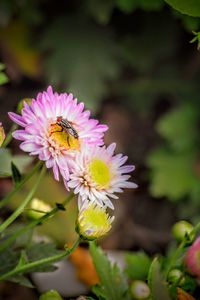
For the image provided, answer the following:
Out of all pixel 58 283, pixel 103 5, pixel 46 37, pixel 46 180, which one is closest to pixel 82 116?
pixel 58 283

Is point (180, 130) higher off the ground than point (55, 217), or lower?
higher

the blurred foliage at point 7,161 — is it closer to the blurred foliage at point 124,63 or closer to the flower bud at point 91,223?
the flower bud at point 91,223

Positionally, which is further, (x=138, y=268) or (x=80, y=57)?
(x=80, y=57)

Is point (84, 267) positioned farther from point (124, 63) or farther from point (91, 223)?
point (91, 223)

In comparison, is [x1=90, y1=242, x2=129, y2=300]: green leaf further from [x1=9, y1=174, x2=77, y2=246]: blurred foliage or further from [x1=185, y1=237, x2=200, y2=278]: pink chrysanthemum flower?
[x1=9, y1=174, x2=77, y2=246]: blurred foliage

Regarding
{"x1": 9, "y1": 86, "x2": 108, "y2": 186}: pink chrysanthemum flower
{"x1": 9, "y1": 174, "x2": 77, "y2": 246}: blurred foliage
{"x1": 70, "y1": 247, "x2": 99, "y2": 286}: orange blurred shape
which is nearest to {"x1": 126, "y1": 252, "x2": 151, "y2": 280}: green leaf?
{"x1": 9, "y1": 86, "x2": 108, "y2": 186}: pink chrysanthemum flower

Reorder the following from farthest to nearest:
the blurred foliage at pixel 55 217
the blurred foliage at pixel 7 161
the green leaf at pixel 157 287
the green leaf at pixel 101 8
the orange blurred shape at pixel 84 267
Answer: the green leaf at pixel 101 8 → the blurred foliage at pixel 55 217 → the orange blurred shape at pixel 84 267 → the blurred foliage at pixel 7 161 → the green leaf at pixel 157 287

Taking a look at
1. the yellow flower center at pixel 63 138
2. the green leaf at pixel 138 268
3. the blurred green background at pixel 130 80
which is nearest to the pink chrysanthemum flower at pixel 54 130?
the yellow flower center at pixel 63 138

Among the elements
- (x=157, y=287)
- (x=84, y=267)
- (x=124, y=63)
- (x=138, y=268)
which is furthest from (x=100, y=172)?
(x=124, y=63)
